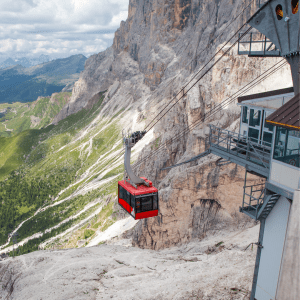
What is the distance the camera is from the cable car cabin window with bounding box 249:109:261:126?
15288 millimetres

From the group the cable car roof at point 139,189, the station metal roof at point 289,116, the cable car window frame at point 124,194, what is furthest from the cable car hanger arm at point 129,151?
the station metal roof at point 289,116

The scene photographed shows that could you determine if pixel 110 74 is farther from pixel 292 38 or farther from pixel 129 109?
pixel 292 38

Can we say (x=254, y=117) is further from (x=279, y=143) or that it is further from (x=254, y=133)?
(x=279, y=143)

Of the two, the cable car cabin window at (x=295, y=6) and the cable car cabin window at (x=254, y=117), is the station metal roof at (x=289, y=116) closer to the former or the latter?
the cable car cabin window at (x=254, y=117)

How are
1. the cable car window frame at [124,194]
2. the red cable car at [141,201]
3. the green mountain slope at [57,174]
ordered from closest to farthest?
1. the red cable car at [141,201]
2. the cable car window frame at [124,194]
3. the green mountain slope at [57,174]

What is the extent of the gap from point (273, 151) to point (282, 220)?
11.7 feet

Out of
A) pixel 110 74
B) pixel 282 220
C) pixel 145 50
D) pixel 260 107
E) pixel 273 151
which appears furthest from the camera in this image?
pixel 110 74

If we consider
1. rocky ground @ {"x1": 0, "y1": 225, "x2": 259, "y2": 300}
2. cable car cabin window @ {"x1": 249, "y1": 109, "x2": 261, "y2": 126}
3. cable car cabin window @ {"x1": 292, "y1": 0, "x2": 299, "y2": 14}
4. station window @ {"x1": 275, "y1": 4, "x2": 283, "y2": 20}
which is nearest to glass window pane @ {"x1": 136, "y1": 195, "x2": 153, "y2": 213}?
rocky ground @ {"x1": 0, "y1": 225, "x2": 259, "y2": 300}

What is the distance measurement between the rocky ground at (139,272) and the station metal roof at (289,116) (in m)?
10.4

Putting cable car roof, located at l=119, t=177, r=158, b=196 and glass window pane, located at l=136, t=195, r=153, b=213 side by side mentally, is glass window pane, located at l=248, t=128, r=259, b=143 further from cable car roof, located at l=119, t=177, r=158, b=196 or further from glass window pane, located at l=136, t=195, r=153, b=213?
glass window pane, located at l=136, t=195, r=153, b=213

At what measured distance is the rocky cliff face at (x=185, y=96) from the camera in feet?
94.4

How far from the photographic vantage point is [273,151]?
37.2 feet

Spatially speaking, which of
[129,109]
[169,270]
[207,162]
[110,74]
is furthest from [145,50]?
[169,270]

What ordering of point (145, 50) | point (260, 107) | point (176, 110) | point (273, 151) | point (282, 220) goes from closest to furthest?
1. point (273, 151)
2. point (282, 220)
3. point (260, 107)
4. point (176, 110)
5. point (145, 50)
